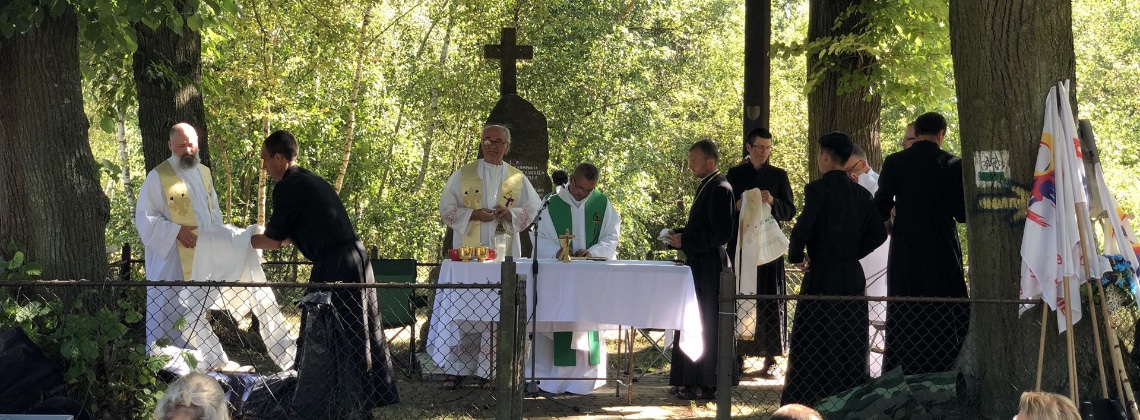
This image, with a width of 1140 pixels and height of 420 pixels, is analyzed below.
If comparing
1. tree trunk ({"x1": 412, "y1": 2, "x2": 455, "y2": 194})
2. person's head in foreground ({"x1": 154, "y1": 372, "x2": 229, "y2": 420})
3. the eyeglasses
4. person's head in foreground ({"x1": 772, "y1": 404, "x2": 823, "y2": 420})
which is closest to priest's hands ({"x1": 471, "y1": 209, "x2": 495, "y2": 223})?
the eyeglasses

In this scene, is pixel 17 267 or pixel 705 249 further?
pixel 705 249

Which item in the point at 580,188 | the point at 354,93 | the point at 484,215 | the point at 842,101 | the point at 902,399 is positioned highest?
the point at 354,93

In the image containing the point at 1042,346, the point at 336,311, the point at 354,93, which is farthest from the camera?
the point at 354,93

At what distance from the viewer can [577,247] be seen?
9.16 metres

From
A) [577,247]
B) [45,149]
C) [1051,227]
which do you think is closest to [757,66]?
[577,247]

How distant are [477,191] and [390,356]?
2.01 metres

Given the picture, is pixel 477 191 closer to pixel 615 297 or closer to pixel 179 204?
pixel 615 297

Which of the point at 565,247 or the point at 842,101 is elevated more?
the point at 842,101

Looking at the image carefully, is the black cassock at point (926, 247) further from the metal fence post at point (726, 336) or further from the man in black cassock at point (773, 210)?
the metal fence post at point (726, 336)

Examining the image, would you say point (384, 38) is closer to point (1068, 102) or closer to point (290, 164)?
point (290, 164)

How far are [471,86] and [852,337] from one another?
1644 cm

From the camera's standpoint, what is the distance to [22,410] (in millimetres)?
5832

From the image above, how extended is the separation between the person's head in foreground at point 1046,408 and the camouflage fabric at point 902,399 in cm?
230

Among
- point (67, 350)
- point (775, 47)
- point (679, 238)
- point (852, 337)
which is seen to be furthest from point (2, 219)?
point (775, 47)
